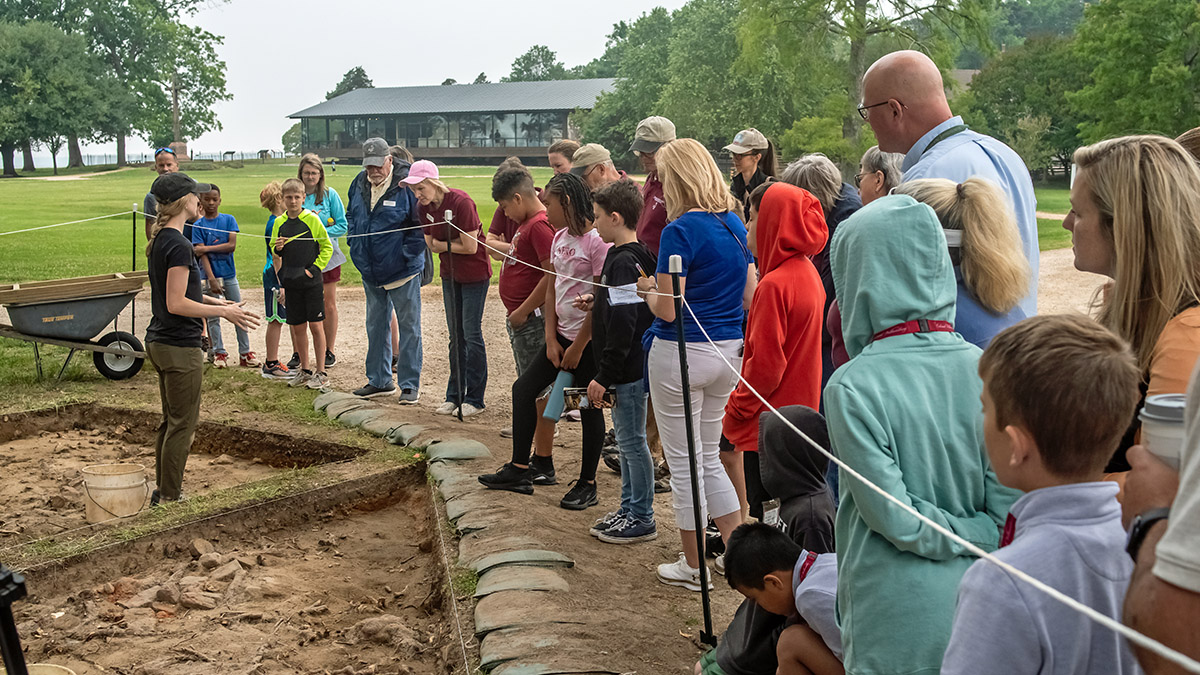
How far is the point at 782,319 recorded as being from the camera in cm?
407

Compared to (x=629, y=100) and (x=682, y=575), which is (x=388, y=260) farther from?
(x=629, y=100)

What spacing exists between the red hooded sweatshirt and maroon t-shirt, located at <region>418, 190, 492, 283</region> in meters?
3.67

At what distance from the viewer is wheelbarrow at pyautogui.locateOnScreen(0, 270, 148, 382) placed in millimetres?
8508

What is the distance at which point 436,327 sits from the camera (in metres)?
12.3

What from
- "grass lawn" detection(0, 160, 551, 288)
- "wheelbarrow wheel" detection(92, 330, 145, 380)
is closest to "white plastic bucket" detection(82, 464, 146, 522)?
"wheelbarrow wheel" detection(92, 330, 145, 380)

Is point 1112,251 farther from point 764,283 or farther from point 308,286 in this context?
point 308,286

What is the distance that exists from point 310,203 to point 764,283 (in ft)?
20.6

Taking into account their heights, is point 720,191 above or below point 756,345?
above

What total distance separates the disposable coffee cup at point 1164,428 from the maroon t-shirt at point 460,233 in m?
6.18

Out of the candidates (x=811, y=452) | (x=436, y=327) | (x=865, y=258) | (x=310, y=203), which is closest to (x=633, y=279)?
(x=811, y=452)

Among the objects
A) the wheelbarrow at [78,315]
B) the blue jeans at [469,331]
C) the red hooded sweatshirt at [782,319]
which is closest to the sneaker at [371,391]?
the blue jeans at [469,331]

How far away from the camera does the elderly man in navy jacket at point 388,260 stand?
8062 millimetres

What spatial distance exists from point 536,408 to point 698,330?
60.6 inches

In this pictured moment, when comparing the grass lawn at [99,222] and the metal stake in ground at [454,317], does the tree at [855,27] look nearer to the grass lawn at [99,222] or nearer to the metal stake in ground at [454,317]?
the grass lawn at [99,222]
